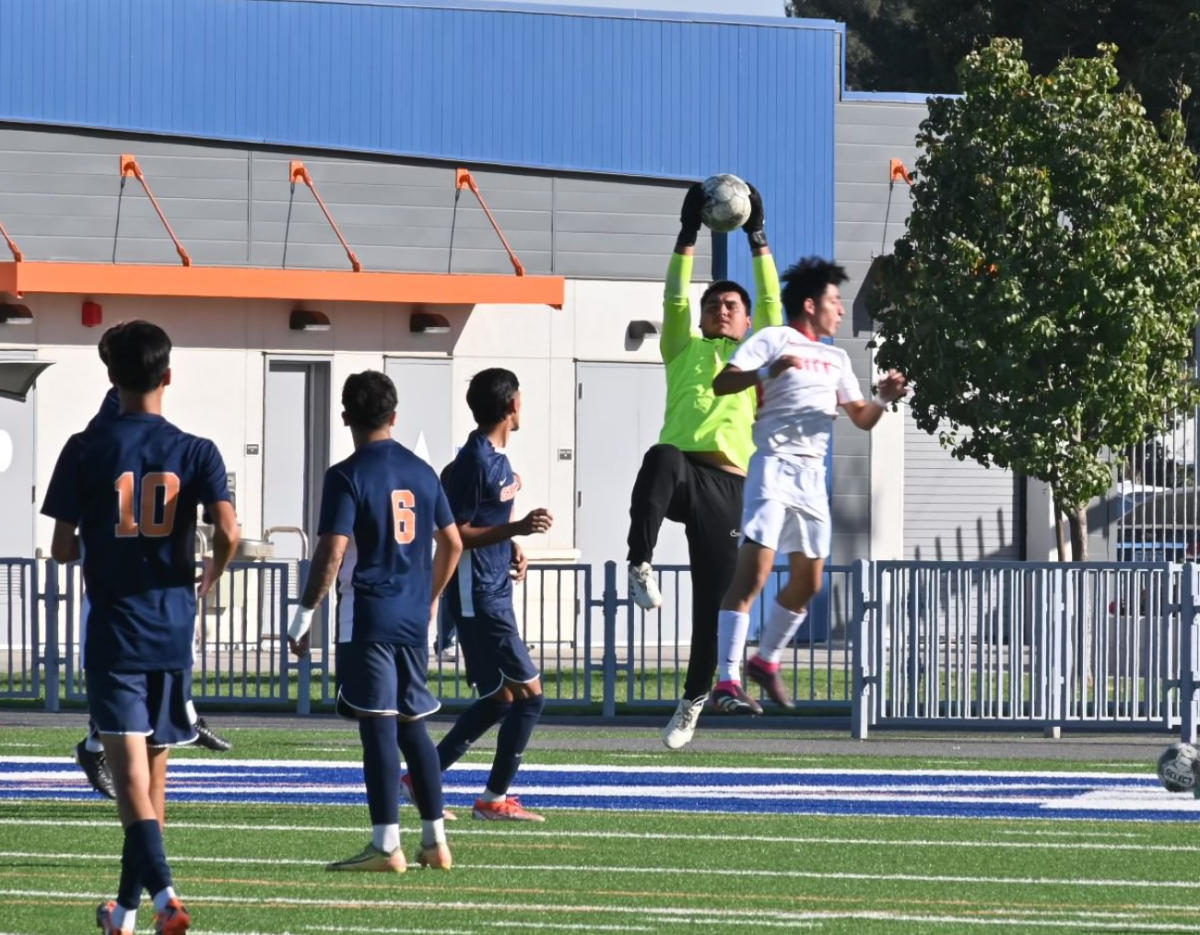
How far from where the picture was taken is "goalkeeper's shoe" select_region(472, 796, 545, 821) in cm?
1184

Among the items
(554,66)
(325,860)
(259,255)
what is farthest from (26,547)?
(325,860)

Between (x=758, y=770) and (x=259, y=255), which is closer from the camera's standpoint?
(x=758, y=770)

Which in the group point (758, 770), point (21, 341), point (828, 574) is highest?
point (21, 341)

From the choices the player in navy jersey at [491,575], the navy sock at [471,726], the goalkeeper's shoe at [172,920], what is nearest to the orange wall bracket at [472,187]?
the navy sock at [471,726]

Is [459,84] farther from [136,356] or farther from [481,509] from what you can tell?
[136,356]

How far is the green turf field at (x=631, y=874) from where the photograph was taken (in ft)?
28.5

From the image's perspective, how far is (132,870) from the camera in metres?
7.89

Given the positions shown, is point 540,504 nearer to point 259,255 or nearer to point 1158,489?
point 259,255

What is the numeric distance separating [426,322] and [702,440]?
58.1 feet

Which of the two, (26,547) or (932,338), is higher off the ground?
(932,338)

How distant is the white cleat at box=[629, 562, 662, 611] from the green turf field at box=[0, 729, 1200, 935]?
3.56 feet

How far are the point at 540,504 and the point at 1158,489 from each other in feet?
24.4

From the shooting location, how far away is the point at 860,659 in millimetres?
18047

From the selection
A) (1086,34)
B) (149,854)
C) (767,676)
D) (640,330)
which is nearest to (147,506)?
(149,854)
